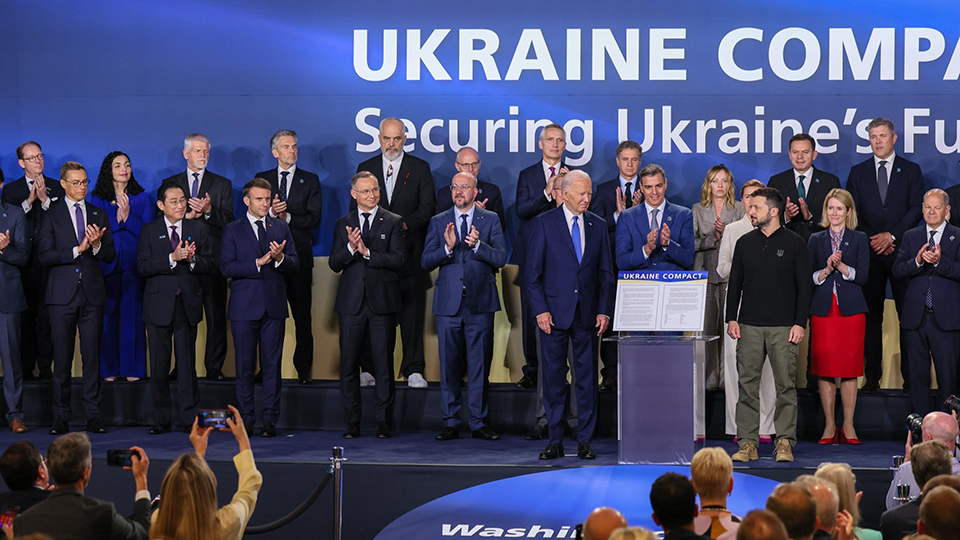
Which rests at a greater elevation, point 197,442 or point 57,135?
point 57,135

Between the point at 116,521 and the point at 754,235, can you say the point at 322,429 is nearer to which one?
the point at 754,235

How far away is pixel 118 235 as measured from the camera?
28.4ft

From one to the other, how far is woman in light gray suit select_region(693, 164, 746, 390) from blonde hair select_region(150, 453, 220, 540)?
5.02 metres

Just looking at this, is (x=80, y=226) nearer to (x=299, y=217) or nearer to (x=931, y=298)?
(x=299, y=217)

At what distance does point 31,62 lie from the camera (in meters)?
9.59

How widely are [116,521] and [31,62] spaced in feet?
23.4

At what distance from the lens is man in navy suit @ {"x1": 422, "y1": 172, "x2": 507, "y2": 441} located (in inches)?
297

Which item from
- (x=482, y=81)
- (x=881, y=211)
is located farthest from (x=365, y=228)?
(x=881, y=211)

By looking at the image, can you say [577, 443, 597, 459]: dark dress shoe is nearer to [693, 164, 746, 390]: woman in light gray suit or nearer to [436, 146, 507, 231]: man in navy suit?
[693, 164, 746, 390]: woman in light gray suit

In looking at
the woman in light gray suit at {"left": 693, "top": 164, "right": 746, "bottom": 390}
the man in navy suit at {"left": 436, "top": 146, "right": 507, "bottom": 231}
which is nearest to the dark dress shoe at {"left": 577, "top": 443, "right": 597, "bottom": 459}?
the woman in light gray suit at {"left": 693, "top": 164, "right": 746, "bottom": 390}

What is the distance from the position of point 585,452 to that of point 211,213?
3.54 metres

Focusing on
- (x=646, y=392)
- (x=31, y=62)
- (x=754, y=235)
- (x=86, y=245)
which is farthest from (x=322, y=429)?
(x=31, y=62)

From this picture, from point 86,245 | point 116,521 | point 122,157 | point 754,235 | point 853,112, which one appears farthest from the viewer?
point 853,112

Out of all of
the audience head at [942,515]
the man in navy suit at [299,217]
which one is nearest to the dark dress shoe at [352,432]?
the man in navy suit at [299,217]
